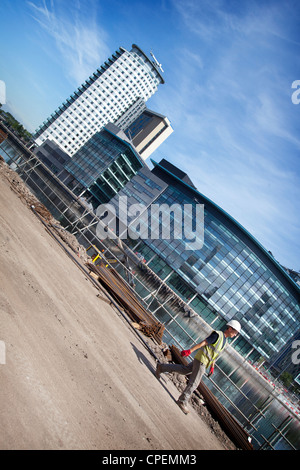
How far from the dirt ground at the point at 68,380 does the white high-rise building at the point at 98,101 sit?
10797 cm

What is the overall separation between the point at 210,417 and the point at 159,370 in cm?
270

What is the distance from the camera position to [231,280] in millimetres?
42594

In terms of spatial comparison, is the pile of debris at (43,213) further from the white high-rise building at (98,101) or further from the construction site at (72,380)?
the white high-rise building at (98,101)

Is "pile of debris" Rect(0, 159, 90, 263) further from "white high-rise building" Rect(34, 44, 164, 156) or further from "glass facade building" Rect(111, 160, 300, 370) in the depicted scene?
"white high-rise building" Rect(34, 44, 164, 156)

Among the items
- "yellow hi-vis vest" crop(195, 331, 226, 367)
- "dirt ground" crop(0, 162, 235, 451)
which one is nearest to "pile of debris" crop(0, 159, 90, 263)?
"dirt ground" crop(0, 162, 235, 451)

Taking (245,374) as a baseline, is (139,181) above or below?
above

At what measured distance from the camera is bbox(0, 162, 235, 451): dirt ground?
2.53 metres

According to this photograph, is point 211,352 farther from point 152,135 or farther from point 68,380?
point 152,135

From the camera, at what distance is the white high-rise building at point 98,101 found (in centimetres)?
10175

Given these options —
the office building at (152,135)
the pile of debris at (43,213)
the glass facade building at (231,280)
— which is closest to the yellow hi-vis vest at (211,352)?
the pile of debris at (43,213)

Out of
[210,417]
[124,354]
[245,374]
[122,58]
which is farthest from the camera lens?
[122,58]
